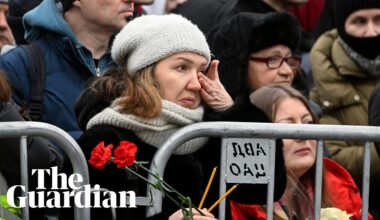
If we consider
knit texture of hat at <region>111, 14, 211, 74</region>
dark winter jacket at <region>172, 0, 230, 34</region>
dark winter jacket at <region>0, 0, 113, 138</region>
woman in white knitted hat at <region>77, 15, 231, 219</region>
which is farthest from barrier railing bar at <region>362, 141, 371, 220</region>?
dark winter jacket at <region>172, 0, 230, 34</region>

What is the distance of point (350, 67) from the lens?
7793 millimetres

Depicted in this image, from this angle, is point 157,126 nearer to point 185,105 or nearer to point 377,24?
point 185,105

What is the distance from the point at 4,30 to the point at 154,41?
7.12 ft

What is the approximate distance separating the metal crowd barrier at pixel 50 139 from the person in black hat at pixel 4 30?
8.28 ft

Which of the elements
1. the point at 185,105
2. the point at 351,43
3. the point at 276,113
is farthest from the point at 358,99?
the point at 185,105

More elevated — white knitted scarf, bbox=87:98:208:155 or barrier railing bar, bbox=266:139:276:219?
white knitted scarf, bbox=87:98:208:155

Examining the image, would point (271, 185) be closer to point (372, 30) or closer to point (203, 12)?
point (372, 30)

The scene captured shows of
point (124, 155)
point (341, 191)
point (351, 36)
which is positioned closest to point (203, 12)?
point (351, 36)

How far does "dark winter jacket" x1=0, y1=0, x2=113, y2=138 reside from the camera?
6.08m

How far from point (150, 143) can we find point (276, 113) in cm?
121

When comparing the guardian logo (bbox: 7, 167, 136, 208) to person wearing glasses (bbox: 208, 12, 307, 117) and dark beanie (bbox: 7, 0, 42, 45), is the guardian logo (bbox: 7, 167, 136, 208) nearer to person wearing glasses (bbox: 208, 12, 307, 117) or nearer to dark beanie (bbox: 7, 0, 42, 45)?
person wearing glasses (bbox: 208, 12, 307, 117)

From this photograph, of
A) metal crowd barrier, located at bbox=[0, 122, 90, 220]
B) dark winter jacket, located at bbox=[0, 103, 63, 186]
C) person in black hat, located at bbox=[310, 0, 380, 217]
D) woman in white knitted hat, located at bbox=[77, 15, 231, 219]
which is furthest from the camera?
person in black hat, located at bbox=[310, 0, 380, 217]

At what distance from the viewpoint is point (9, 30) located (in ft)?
24.2

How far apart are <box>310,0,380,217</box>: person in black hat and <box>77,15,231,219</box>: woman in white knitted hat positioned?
→ 7.53 ft
